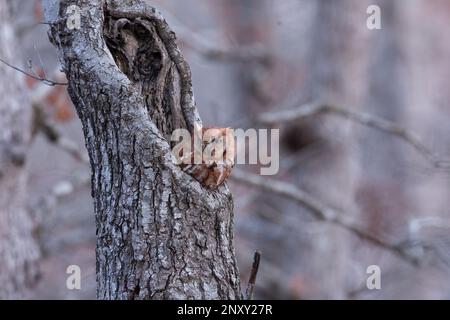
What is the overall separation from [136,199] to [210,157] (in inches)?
12.1

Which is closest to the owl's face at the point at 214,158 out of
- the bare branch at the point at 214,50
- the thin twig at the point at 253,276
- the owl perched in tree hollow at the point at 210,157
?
the owl perched in tree hollow at the point at 210,157

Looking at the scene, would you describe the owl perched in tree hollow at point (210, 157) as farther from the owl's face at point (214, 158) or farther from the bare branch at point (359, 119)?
the bare branch at point (359, 119)

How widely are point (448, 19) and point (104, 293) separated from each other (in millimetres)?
18980

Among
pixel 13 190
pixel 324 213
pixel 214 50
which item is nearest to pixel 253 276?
pixel 13 190

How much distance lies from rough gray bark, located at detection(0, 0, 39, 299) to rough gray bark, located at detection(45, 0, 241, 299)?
2.24 meters

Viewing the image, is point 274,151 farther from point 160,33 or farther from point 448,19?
point 448,19

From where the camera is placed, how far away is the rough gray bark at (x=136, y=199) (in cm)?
281

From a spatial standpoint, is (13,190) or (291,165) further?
(291,165)

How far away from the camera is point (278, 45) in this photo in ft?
39.4

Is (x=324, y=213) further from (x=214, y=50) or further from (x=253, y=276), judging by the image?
(x=253, y=276)

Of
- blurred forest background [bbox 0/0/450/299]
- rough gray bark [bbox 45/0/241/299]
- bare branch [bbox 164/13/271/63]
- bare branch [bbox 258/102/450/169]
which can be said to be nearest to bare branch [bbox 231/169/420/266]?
blurred forest background [bbox 0/0/450/299]

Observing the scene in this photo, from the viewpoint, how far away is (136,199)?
2.83 meters

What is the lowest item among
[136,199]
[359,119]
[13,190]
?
[136,199]

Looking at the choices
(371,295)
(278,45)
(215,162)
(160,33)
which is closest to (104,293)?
(215,162)
